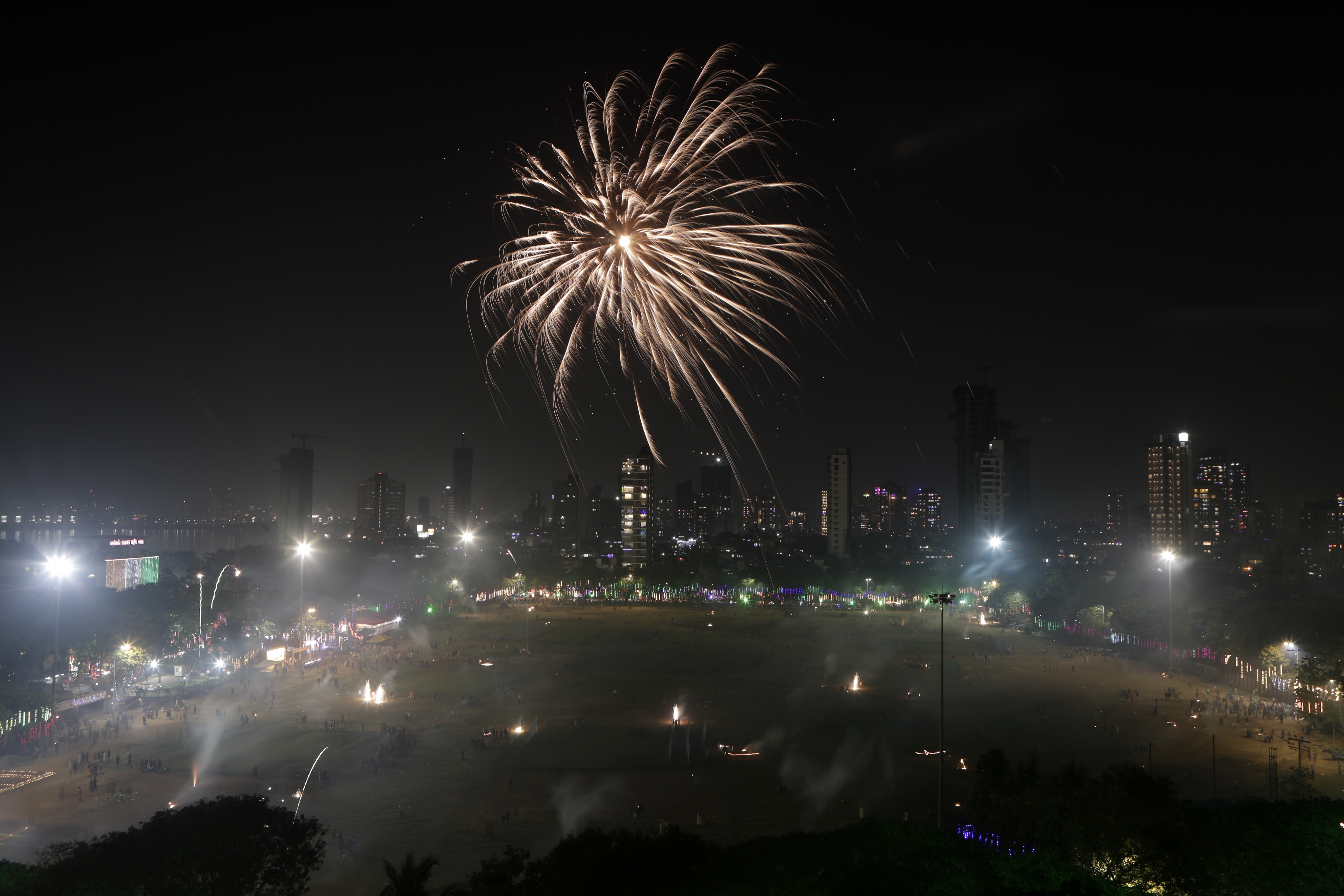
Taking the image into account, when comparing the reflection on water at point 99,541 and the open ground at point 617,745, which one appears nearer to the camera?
the open ground at point 617,745

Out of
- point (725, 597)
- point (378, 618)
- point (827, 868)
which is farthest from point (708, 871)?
point (725, 597)

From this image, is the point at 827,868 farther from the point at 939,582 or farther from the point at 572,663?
the point at 939,582

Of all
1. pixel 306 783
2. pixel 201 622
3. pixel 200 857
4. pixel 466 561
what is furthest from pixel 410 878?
pixel 466 561

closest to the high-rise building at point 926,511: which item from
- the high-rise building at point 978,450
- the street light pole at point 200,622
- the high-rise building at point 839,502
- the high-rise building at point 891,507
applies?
the high-rise building at point 891,507

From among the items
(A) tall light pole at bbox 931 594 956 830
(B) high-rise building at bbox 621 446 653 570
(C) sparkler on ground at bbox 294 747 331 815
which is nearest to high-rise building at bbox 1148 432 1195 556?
(B) high-rise building at bbox 621 446 653 570

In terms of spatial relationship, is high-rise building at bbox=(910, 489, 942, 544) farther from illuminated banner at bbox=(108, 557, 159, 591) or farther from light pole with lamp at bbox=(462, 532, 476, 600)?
illuminated banner at bbox=(108, 557, 159, 591)

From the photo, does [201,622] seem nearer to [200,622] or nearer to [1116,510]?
[200,622]

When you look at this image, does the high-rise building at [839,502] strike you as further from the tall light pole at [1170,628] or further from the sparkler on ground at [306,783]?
the sparkler on ground at [306,783]
